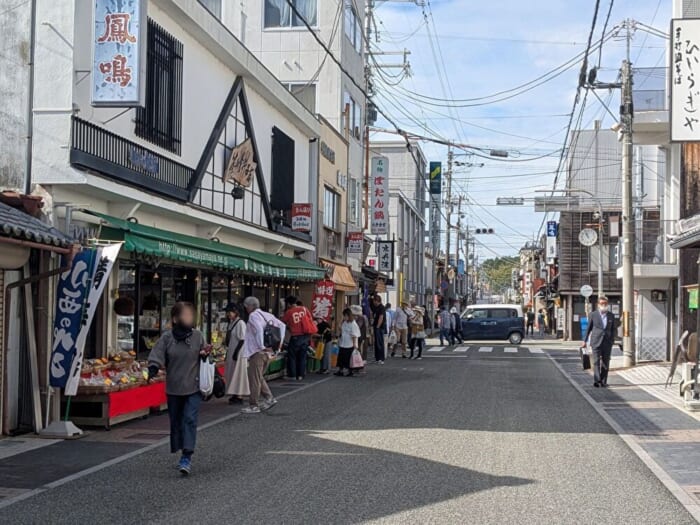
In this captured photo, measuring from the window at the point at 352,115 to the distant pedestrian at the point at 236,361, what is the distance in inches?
753

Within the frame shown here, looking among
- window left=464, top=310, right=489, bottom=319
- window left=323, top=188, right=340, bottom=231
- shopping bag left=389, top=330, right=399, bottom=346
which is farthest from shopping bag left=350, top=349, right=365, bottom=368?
window left=464, top=310, right=489, bottom=319

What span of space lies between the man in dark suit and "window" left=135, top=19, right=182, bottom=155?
9.60 meters

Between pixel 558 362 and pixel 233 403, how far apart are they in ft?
49.5

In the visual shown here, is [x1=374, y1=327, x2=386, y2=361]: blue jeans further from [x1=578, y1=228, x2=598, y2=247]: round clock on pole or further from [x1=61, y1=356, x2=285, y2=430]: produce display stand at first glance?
[x1=578, y1=228, x2=598, y2=247]: round clock on pole

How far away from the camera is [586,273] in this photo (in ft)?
155

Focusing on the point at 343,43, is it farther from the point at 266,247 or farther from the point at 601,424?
the point at 601,424

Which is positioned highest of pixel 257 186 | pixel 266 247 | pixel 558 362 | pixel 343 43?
pixel 343 43

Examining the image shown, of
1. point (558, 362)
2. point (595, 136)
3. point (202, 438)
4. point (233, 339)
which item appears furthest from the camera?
point (595, 136)

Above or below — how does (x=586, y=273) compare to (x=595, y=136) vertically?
below

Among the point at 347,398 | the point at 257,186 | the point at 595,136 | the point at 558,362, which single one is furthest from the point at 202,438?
the point at 595,136

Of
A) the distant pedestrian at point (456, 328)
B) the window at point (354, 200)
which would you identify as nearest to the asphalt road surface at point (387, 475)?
the window at point (354, 200)

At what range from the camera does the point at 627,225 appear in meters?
23.9

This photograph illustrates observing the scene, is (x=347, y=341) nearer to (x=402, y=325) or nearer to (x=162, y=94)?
(x=162, y=94)

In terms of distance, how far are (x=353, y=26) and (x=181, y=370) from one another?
88.2 feet
